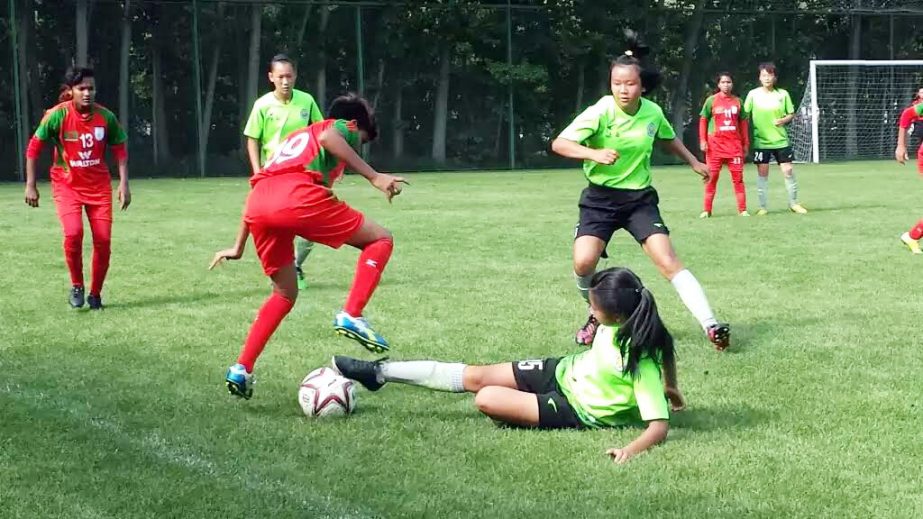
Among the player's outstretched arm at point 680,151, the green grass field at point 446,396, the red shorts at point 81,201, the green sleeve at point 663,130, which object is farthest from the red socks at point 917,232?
the red shorts at point 81,201

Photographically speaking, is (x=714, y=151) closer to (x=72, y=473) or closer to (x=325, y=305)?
(x=325, y=305)

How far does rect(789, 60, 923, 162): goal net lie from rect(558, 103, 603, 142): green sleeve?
2668cm

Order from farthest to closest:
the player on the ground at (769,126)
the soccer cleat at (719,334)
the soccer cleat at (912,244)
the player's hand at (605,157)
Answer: the player on the ground at (769,126) → the soccer cleat at (912,244) → the soccer cleat at (719,334) → the player's hand at (605,157)

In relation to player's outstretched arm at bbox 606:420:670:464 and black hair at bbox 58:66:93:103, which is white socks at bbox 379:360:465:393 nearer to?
player's outstretched arm at bbox 606:420:670:464

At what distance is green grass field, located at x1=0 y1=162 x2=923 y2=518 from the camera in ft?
14.1

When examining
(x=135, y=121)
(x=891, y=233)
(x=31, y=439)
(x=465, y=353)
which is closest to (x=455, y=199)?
(x=891, y=233)

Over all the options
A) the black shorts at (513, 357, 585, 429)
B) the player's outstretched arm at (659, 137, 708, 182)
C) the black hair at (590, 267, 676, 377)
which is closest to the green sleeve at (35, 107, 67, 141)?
the player's outstretched arm at (659, 137, 708, 182)

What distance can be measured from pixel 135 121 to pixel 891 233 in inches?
753

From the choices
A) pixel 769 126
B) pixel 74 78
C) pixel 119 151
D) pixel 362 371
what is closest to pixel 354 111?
pixel 362 371

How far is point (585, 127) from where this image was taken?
703 centimetres

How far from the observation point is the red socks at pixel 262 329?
577 cm

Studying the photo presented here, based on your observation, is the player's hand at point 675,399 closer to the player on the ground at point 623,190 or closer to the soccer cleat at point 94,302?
the player on the ground at point 623,190

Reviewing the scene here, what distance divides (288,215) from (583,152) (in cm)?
178

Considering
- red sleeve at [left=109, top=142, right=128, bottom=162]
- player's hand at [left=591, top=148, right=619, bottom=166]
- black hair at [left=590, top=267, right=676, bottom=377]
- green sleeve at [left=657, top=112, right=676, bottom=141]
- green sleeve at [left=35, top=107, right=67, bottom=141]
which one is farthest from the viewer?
red sleeve at [left=109, top=142, right=128, bottom=162]
